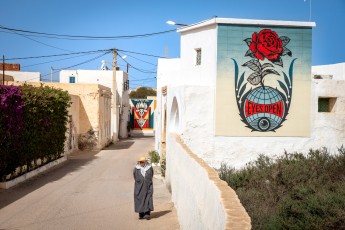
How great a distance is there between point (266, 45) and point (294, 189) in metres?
6.16

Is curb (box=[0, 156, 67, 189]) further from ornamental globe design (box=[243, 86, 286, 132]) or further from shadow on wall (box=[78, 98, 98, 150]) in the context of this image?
ornamental globe design (box=[243, 86, 286, 132])

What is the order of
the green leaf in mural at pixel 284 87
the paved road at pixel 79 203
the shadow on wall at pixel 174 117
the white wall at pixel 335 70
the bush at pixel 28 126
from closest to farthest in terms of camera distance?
the paved road at pixel 79 203, the bush at pixel 28 126, the green leaf in mural at pixel 284 87, the shadow on wall at pixel 174 117, the white wall at pixel 335 70

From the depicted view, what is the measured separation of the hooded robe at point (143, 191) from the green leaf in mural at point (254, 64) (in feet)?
23.8

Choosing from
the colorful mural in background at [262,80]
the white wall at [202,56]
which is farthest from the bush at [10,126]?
the colorful mural in background at [262,80]

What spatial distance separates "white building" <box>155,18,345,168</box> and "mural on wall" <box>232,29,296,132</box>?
56 millimetres

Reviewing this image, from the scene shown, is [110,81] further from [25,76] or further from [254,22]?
[254,22]

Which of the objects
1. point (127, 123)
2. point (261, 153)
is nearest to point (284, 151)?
point (261, 153)

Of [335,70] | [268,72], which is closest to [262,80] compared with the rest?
[268,72]

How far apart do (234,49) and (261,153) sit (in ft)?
14.1

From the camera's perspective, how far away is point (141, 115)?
5081 cm

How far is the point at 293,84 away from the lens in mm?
15609

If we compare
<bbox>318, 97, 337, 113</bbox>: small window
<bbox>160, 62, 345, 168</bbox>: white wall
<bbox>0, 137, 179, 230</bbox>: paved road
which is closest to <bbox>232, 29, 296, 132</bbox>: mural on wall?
<bbox>160, 62, 345, 168</bbox>: white wall

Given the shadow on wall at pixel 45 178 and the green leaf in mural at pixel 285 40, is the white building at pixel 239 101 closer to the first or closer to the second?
the green leaf in mural at pixel 285 40

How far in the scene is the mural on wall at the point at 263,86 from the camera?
1541 centimetres
